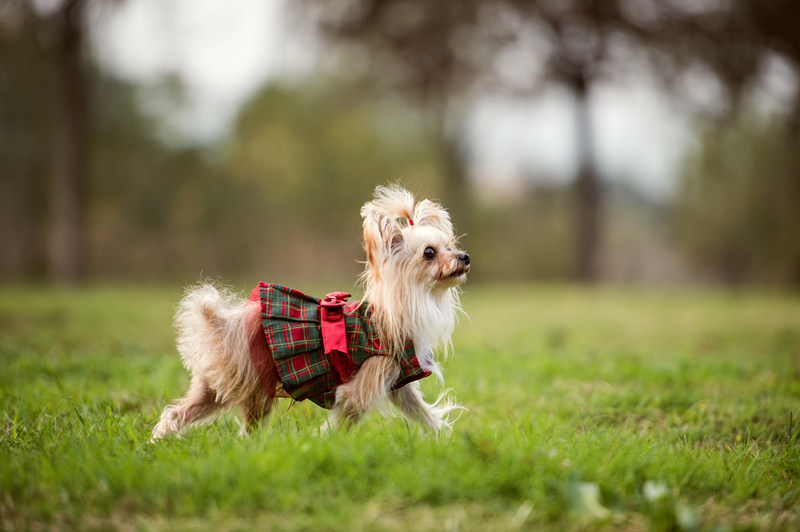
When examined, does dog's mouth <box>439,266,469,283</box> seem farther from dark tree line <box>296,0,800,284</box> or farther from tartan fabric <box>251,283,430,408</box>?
dark tree line <box>296,0,800,284</box>

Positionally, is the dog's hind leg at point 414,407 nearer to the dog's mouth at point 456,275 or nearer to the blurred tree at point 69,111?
the dog's mouth at point 456,275

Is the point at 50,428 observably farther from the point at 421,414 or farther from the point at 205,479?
the point at 421,414

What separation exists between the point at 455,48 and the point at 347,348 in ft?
49.7

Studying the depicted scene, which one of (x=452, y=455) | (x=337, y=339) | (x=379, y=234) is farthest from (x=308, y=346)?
(x=452, y=455)

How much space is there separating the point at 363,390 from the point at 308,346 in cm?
39

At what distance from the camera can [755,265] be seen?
66.0ft

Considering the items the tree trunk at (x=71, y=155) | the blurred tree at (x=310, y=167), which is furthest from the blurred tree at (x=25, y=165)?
the blurred tree at (x=310, y=167)

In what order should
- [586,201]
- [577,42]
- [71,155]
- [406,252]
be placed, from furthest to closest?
[586,201], [577,42], [71,155], [406,252]

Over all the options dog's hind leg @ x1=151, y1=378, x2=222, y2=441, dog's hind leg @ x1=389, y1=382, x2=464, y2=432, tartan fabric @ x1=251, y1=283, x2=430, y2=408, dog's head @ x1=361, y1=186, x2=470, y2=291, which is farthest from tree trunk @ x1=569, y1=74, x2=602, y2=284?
dog's hind leg @ x1=151, y1=378, x2=222, y2=441

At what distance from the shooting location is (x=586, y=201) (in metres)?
18.2

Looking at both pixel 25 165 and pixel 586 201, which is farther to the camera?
pixel 25 165

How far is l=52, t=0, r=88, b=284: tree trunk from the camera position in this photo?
14.6 m

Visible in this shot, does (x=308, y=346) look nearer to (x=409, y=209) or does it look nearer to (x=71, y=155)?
(x=409, y=209)

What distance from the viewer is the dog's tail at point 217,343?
134 inches
